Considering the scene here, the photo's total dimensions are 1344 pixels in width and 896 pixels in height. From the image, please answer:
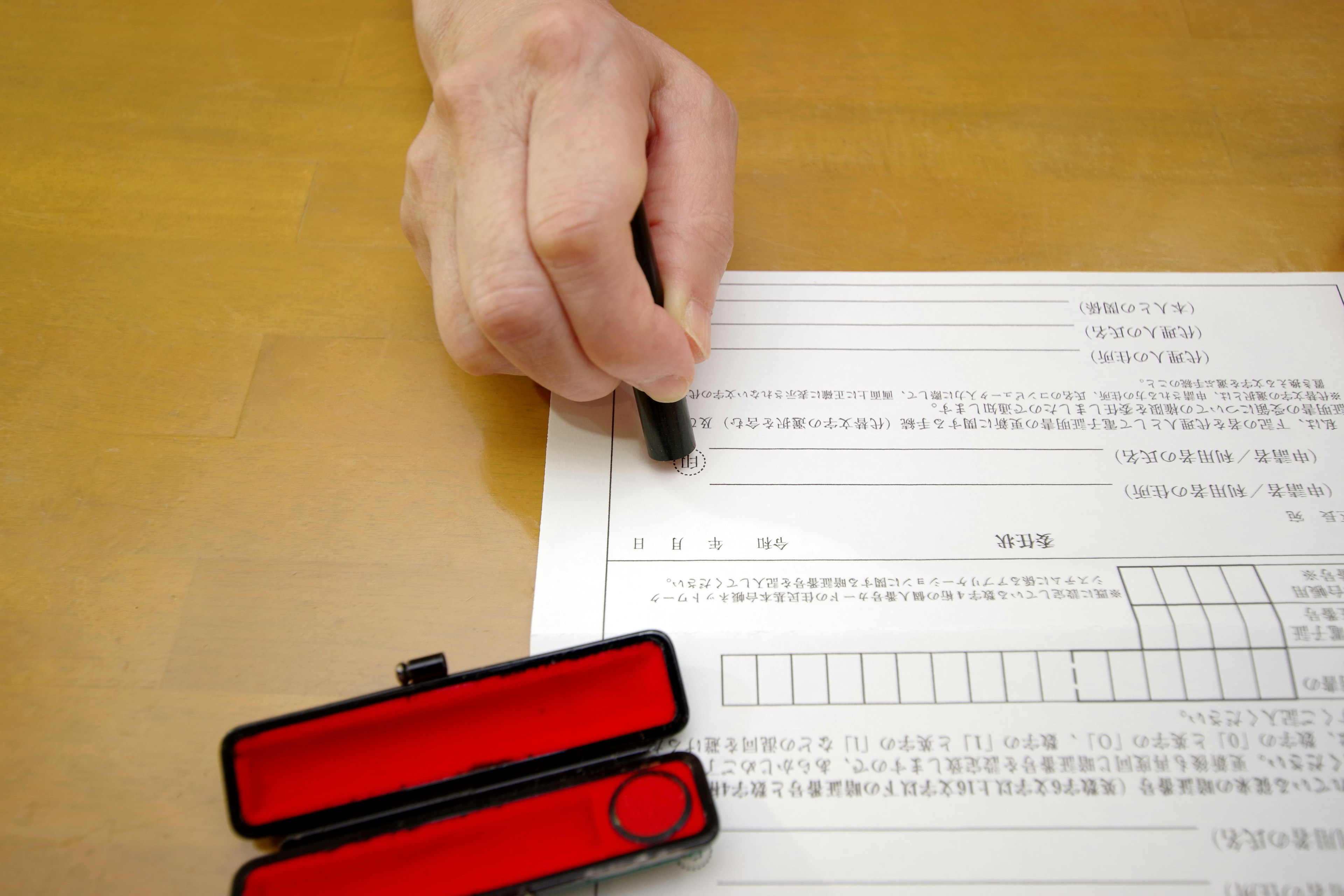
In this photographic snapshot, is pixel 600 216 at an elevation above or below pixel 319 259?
above

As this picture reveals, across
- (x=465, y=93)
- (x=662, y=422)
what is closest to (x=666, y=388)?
(x=662, y=422)

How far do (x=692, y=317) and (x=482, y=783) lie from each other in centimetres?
25

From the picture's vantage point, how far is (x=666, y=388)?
407mm

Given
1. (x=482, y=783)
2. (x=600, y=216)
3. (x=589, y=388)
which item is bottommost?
(x=482, y=783)

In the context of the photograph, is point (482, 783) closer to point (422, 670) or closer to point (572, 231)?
point (422, 670)

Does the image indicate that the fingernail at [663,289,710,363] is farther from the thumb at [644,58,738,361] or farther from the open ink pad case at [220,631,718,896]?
the open ink pad case at [220,631,718,896]

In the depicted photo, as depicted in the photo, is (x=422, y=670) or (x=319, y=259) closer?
(x=422, y=670)

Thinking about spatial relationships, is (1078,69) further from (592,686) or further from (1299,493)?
(592,686)

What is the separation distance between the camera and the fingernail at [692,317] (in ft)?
1.36

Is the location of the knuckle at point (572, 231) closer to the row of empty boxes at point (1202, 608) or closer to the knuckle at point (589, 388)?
the knuckle at point (589, 388)

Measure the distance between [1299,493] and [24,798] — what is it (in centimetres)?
69

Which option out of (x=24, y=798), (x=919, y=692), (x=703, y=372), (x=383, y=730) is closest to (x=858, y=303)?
(x=703, y=372)

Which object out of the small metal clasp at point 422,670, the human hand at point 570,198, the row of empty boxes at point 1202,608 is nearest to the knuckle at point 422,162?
the human hand at point 570,198

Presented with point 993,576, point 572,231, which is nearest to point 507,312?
point 572,231
